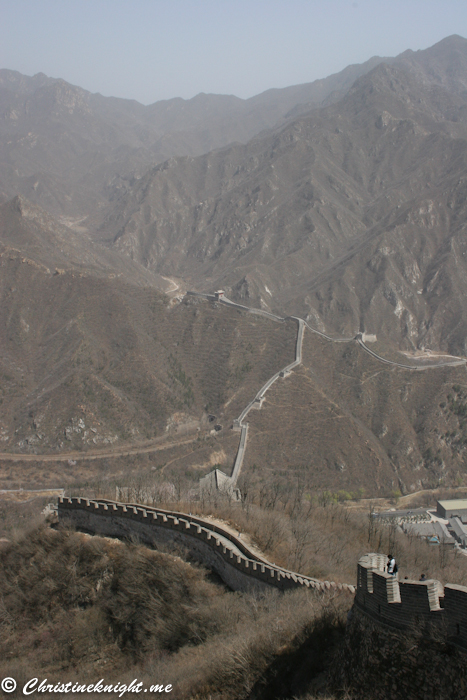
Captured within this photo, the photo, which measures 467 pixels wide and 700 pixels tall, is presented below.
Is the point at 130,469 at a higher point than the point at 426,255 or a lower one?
lower

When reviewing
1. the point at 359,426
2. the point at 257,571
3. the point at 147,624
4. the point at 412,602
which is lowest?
the point at 147,624

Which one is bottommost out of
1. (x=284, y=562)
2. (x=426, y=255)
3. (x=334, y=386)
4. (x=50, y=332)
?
(x=284, y=562)

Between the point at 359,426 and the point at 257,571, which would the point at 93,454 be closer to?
the point at 359,426

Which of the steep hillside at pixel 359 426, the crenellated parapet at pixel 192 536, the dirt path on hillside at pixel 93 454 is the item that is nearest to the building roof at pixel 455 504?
the steep hillside at pixel 359 426

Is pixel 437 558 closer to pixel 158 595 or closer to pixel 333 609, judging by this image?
pixel 158 595

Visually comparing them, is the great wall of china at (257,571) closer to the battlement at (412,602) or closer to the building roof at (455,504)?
the battlement at (412,602)

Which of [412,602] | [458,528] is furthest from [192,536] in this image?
[458,528]

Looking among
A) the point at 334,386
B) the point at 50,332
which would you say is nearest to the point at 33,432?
the point at 50,332
